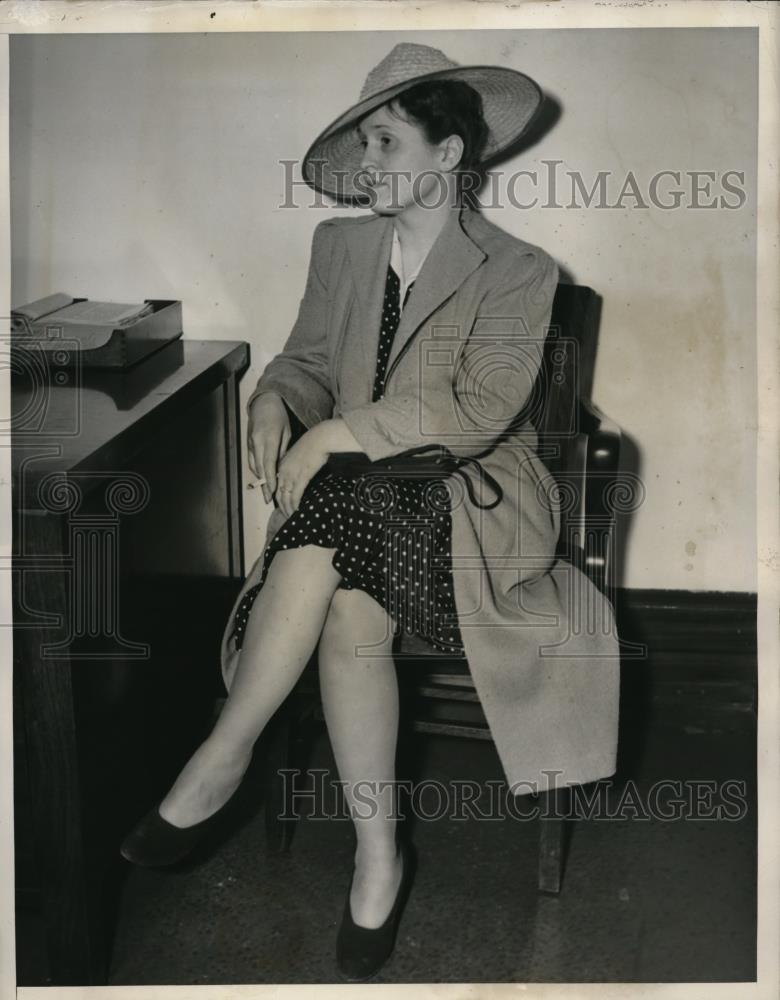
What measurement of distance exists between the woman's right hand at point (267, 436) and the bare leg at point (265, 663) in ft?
0.51

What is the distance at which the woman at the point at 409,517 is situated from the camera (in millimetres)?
1440

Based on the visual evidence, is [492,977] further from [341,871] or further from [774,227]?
[774,227]

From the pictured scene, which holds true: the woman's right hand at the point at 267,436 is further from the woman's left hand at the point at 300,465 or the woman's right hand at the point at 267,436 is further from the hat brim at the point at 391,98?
the hat brim at the point at 391,98

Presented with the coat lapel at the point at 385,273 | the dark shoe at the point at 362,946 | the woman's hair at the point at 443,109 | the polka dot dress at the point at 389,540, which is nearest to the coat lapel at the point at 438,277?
the coat lapel at the point at 385,273

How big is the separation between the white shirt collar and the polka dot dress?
1.08ft

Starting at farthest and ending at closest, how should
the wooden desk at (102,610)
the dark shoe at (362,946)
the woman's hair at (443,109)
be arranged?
1. the woman's hair at (443,109)
2. the dark shoe at (362,946)
3. the wooden desk at (102,610)

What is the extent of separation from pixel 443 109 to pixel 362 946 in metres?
1.17

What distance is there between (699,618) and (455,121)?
100cm

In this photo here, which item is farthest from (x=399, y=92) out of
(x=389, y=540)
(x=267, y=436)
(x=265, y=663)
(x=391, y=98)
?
(x=265, y=663)

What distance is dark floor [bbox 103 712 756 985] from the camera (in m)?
1.43

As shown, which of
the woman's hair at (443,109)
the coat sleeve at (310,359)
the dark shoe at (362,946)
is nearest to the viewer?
the dark shoe at (362,946)

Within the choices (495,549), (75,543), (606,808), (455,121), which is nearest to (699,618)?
(606,808)

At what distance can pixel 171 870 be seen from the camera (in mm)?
1585

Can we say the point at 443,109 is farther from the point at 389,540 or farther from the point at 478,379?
the point at 389,540
